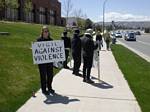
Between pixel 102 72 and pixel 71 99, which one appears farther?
pixel 102 72

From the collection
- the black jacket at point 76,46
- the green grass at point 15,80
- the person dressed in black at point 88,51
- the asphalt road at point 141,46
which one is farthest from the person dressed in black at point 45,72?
the asphalt road at point 141,46

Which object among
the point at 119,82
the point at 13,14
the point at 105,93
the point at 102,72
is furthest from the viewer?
the point at 13,14

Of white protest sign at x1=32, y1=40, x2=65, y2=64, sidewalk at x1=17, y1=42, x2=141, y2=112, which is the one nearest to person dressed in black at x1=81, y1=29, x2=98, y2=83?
sidewalk at x1=17, y1=42, x2=141, y2=112

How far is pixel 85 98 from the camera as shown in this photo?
406 inches

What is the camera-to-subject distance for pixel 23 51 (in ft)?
63.2

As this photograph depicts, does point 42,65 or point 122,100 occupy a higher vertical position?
point 42,65

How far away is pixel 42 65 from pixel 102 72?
19.8 ft

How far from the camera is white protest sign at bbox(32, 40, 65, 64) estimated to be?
10469 mm

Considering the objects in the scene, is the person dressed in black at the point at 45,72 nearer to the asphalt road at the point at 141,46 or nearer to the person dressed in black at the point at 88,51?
the person dressed in black at the point at 88,51

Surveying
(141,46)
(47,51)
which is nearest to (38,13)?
(141,46)

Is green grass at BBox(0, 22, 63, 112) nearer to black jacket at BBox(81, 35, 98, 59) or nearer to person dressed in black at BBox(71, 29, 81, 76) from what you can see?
person dressed in black at BBox(71, 29, 81, 76)

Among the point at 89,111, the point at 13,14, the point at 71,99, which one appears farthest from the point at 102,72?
the point at 13,14

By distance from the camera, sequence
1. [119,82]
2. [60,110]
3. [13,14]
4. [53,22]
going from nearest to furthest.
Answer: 1. [60,110]
2. [119,82]
3. [13,14]
4. [53,22]

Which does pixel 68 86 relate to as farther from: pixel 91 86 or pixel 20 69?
pixel 20 69
